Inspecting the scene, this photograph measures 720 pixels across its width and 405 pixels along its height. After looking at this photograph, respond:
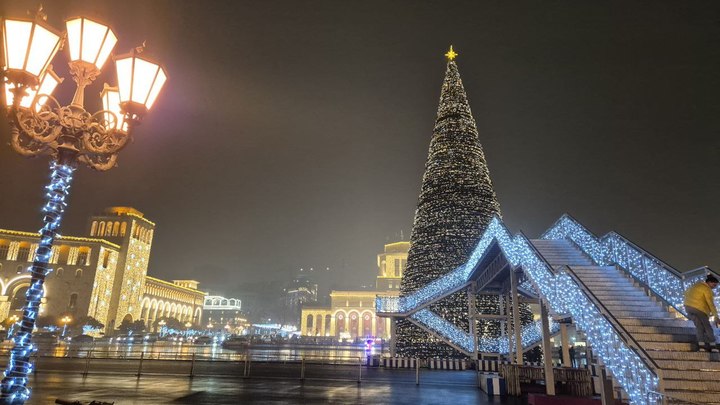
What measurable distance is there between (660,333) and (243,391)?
11.4 m

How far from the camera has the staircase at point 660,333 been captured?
729cm

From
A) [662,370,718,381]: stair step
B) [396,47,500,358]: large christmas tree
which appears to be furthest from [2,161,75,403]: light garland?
[396,47,500,358]: large christmas tree

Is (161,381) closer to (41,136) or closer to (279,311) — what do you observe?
(41,136)

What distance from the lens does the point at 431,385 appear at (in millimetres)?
14500

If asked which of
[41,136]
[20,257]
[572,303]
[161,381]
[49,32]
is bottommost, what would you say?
[161,381]

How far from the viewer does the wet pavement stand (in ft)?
34.1

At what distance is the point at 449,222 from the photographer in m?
22.9

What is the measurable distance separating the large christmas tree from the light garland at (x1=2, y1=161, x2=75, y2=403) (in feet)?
63.0

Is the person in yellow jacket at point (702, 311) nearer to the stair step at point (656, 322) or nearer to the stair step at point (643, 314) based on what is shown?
the stair step at point (656, 322)

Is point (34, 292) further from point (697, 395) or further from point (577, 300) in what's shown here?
point (697, 395)

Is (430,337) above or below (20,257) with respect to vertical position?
below

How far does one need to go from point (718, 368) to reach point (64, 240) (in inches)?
3760

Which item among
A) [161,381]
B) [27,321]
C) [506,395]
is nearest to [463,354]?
[506,395]

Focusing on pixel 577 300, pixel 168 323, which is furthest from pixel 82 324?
pixel 577 300
